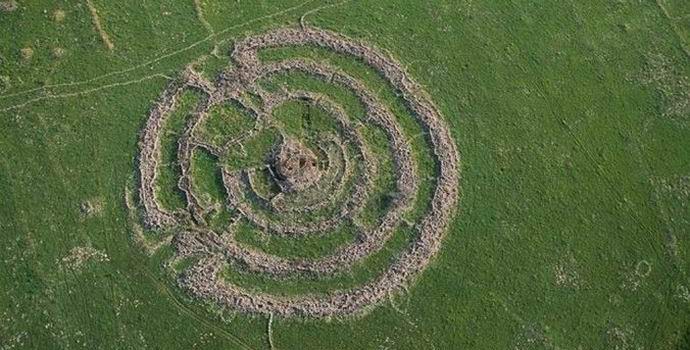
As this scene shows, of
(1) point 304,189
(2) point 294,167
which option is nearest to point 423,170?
(1) point 304,189

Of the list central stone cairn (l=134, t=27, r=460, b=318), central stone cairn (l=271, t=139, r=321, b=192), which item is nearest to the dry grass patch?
central stone cairn (l=134, t=27, r=460, b=318)

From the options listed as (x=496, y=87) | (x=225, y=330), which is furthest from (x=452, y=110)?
(x=225, y=330)

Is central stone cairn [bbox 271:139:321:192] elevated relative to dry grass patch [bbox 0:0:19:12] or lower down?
lower down

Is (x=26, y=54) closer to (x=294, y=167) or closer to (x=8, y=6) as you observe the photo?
(x=8, y=6)

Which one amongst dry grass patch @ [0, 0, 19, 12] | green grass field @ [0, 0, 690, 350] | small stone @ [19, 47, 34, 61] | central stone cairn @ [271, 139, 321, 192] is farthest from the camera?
dry grass patch @ [0, 0, 19, 12]

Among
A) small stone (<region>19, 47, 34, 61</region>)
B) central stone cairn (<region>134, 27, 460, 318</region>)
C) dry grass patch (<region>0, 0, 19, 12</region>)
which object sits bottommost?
central stone cairn (<region>134, 27, 460, 318</region>)

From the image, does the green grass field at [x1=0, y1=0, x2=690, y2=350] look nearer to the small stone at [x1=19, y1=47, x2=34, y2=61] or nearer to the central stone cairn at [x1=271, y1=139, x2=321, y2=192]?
the small stone at [x1=19, y1=47, x2=34, y2=61]

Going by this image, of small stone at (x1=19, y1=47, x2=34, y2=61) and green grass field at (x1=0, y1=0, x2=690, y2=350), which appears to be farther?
small stone at (x1=19, y1=47, x2=34, y2=61)
